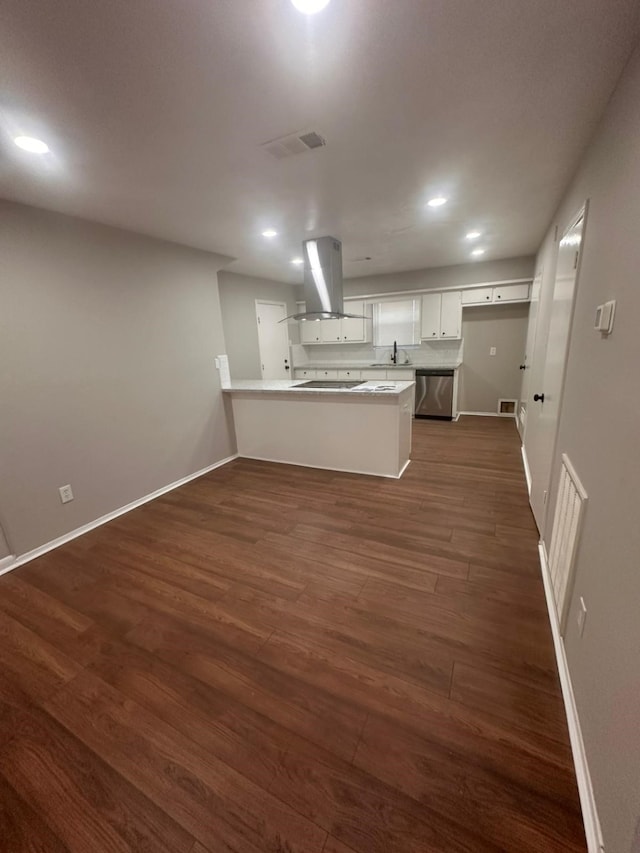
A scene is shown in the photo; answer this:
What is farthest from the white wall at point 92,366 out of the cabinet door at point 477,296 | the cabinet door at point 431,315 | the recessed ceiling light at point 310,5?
the cabinet door at point 477,296

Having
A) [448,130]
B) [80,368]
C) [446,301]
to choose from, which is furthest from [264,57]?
[446,301]

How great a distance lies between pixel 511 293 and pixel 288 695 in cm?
560

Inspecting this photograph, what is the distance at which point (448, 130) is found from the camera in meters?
1.65

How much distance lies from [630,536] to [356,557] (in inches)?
62.5

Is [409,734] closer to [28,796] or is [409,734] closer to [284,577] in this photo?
[284,577]

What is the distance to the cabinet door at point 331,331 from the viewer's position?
6109mm

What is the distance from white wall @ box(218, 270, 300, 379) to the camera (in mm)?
4742

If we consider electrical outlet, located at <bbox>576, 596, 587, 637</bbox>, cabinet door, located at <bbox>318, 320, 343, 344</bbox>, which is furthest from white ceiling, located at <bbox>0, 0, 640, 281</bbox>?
cabinet door, located at <bbox>318, 320, 343, 344</bbox>

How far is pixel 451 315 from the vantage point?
5.30 meters

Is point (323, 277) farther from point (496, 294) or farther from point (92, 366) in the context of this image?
point (496, 294)

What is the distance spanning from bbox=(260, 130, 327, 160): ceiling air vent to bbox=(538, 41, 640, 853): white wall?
1271 mm

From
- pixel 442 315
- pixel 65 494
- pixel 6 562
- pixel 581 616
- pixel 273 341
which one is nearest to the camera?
pixel 581 616

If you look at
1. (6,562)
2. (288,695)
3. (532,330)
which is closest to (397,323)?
(532,330)

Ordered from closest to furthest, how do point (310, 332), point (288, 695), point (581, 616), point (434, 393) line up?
point (581, 616) < point (288, 695) < point (434, 393) < point (310, 332)
